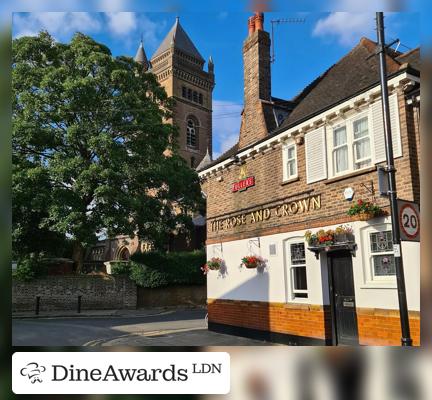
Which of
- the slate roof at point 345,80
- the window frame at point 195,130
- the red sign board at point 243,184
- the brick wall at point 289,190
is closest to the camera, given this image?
the brick wall at point 289,190

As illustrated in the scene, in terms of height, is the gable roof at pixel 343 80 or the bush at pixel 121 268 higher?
the gable roof at pixel 343 80

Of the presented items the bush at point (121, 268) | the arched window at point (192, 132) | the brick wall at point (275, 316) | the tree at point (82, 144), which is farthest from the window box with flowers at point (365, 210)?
the arched window at point (192, 132)

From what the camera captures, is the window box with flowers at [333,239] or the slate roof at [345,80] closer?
the window box with flowers at [333,239]

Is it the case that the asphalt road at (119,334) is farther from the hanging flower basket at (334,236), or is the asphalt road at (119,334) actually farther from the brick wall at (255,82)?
the brick wall at (255,82)

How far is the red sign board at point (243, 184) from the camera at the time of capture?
12609mm

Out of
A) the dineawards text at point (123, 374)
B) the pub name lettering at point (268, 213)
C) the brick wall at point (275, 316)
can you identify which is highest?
the pub name lettering at point (268, 213)

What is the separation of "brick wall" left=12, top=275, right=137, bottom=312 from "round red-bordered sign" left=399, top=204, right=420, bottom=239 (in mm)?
19471

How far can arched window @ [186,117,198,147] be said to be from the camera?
185ft

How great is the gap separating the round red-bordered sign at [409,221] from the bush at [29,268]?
1971 cm

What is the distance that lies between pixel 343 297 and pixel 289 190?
2.99 m

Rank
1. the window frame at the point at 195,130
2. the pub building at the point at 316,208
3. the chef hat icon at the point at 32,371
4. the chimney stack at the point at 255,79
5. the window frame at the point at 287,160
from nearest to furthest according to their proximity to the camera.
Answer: the chef hat icon at the point at 32,371
the pub building at the point at 316,208
the window frame at the point at 287,160
the chimney stack at the point at 255,79
the window frame at the point at 195,130

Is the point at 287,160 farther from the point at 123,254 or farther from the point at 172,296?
the point at 123,254

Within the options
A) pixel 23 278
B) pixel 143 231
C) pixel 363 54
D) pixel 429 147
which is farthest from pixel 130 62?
pixel 429 147

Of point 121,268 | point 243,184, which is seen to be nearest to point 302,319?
point 243,184
